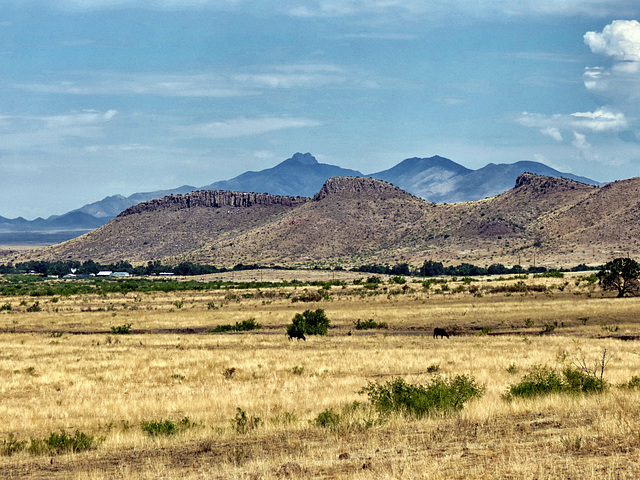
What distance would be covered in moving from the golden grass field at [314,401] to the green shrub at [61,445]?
0.31 meters

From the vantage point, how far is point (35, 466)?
12531 mm

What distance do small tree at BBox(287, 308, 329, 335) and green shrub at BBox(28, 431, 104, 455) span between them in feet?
91.5

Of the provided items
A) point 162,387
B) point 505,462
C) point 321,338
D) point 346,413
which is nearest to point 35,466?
point 346,413

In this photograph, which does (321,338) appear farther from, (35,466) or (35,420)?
(35,466)

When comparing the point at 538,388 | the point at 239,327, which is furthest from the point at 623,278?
the point at 538,388

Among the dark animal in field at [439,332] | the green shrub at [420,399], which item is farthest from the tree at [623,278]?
the green shrub at [420,399]

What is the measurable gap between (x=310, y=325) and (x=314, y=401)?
86.6 feet

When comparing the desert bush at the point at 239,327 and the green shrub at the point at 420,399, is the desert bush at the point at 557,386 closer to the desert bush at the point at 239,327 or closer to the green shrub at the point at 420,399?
the green shrub at the point at 420,399

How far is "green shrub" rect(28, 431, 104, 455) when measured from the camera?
13773 mm

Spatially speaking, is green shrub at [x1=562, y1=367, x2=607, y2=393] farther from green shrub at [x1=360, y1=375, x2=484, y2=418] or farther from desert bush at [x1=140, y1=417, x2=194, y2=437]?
desert bush at [x1=140, y1=417, x2=194, y2=437]

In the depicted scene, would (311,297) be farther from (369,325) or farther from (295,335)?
(295,335)

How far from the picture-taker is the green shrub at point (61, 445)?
45.2 feet

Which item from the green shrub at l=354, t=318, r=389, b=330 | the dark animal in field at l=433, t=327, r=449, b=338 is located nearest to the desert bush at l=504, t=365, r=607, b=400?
the dark animal in field at l=433, t=327, r=449, b=338

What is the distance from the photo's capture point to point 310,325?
45781 mm
